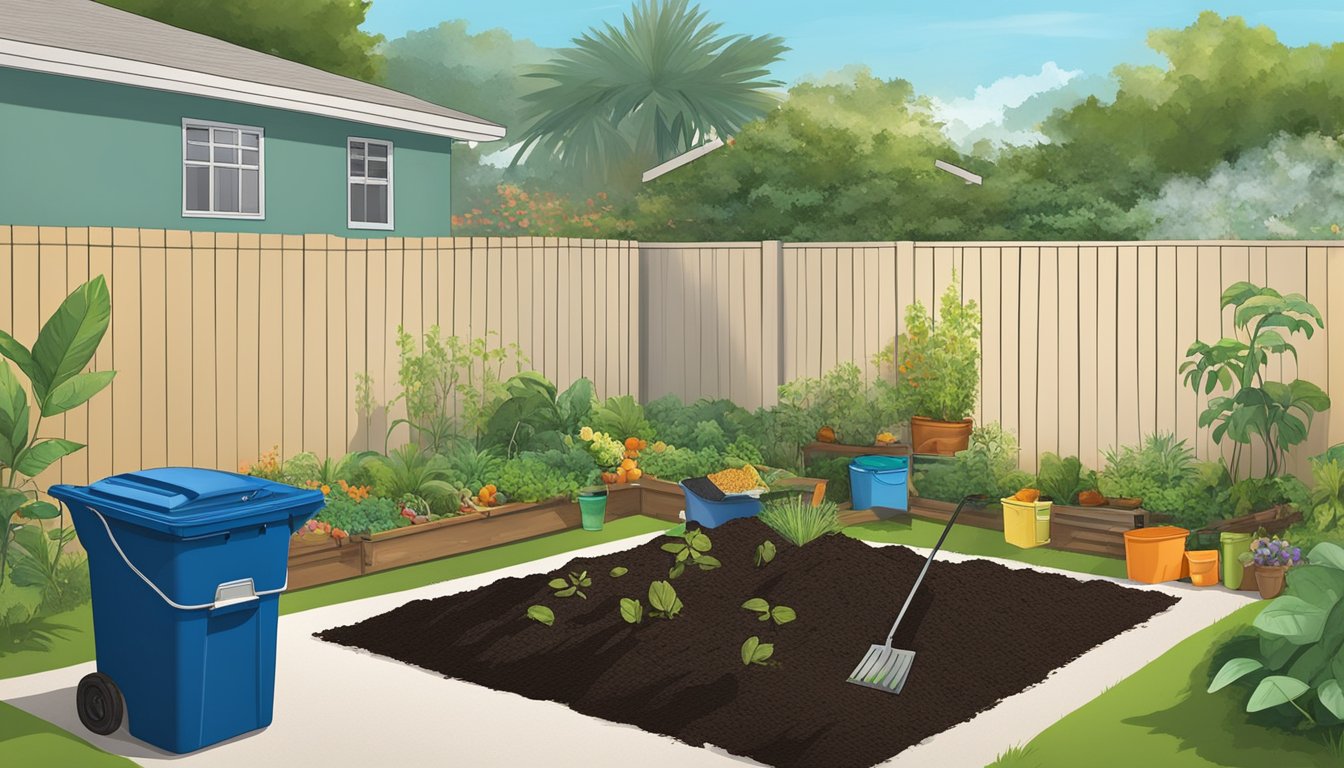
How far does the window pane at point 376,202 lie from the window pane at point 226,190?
1.76 meters

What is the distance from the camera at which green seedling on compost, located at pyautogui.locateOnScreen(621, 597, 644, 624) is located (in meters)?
7.48

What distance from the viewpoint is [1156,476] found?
33.8 ft

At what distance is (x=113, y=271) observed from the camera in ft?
29.8

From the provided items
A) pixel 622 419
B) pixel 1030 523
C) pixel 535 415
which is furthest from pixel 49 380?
pixel 1030 523

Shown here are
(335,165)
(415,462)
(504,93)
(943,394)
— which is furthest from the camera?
(504,93)

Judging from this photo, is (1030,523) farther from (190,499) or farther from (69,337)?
(69,337)

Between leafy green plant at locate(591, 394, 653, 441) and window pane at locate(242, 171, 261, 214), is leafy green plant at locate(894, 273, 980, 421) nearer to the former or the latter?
leafy green plant at locate(591, 394, 653, 441)

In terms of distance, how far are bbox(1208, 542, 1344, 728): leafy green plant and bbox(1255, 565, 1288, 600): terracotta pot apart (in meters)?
2.61

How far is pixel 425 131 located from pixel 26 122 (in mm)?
4755

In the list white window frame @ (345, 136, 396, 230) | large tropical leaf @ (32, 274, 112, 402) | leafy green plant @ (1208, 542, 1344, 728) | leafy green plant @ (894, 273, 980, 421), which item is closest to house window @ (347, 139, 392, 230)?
white window frame @ (345, 136, 396, 230)

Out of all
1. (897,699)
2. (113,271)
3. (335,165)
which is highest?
(335,165)

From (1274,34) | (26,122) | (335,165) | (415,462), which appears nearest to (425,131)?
(335,165)

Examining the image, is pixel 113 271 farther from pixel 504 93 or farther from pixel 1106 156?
pixel 504 93

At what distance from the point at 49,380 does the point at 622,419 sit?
5.14 metres
